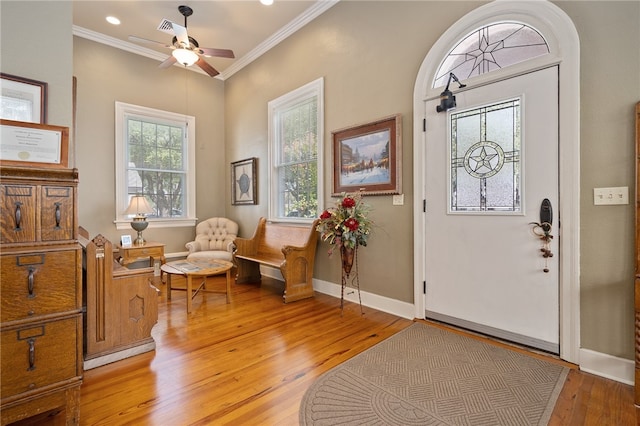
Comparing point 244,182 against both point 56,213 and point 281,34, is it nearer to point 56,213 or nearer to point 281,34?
point 281,34

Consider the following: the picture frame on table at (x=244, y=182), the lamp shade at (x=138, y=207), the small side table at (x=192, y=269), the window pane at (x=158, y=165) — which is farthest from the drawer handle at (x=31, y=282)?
the window pane at (x=158, y=165)

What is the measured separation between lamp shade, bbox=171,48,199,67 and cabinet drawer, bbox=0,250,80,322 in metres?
2.97

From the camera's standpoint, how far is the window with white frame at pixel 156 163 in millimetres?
4754

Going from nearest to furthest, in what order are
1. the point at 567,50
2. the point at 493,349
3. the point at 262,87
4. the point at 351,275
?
the point at 567,50, the point at 493,349, the point at 351,275, the point at 262,87

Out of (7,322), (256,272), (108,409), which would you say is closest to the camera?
(7,322)

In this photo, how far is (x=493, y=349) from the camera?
235cm

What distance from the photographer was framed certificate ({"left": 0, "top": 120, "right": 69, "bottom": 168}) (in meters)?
1.50

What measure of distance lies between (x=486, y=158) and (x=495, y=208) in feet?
1.43

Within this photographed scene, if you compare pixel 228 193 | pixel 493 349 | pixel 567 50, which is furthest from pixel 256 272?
pixel 567 50

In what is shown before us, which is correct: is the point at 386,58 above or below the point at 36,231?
above

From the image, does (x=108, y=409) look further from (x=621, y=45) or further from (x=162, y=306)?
(x=621, y=45)

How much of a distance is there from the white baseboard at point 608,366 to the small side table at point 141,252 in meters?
4.93

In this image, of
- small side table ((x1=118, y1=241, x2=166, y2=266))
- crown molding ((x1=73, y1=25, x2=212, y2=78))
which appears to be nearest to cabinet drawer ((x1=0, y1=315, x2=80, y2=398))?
small side table ((x1=118, y1=241, x2=166, y2=266))

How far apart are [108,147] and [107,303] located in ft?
11.3
